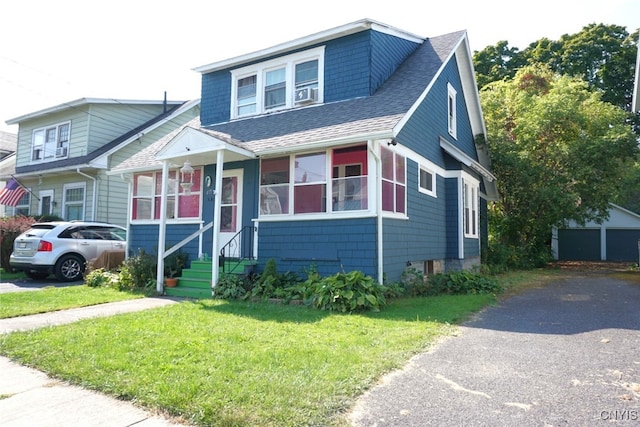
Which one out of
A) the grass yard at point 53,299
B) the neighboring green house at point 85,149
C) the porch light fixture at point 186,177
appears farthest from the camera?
the neighboring green house at point 85,149

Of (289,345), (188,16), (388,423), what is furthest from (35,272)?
(388,423)

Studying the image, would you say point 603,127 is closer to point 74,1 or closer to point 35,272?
point 74,1

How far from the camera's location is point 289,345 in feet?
16.2

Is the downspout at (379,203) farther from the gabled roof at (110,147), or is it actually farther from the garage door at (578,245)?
the garage door at (578,245)

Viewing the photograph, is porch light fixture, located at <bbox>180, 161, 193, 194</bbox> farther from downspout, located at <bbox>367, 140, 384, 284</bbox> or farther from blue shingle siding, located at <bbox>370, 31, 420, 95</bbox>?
blue shingle siding, located at <bbox>370, 31, 420, 95</bbox>

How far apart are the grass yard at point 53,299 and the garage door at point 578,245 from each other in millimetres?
21761

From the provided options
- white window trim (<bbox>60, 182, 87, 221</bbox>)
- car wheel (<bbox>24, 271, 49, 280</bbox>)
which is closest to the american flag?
white window trim (<bbox>60, 182, 87, 221</bbox>)

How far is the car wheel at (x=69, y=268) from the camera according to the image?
1156 centimetres

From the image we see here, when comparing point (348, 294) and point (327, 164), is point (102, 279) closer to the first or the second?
point (327, 164)

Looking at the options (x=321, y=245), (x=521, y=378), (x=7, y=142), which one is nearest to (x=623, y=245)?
(x=321, y=245)

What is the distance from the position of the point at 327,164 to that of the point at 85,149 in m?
12.1

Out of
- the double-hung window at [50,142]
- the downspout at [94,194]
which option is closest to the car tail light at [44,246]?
the downspout at [94,194]

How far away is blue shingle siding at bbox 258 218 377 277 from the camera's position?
8.50 meters

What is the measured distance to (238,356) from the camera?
4500 mm
